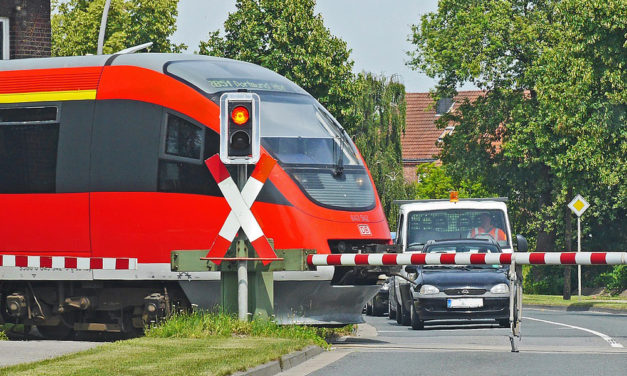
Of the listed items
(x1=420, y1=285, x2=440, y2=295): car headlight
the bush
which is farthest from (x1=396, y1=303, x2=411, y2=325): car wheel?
the bush

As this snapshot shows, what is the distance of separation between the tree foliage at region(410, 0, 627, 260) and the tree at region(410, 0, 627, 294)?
0.04 metres

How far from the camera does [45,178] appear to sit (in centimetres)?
1780

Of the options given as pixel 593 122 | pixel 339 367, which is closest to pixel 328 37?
pixel 593 122

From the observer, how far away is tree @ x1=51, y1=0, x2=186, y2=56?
57.0m

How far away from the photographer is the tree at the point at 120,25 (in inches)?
2244

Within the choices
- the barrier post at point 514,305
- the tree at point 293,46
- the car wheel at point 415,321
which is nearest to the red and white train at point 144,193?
the barrier post at point 514,305

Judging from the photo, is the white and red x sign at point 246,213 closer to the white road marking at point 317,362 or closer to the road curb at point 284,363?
the white road marking at point 317,362

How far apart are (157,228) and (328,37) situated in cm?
4231

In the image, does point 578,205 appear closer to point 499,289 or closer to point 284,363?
point 499,289

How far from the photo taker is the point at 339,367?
45.7ft

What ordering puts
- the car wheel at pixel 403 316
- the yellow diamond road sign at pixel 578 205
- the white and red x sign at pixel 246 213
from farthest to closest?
the yellow diamond road sign at pixel 578 205
the car wheel at pixel 403 316
the white and red x sign at pixel 246 213

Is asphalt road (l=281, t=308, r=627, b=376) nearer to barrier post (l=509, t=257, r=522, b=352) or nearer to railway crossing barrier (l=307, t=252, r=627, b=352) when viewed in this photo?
barrier post (l=509, t=257, r=522, b=352)

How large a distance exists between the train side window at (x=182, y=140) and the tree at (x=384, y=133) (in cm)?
4869

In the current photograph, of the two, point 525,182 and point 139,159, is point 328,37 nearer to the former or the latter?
point 525,182
